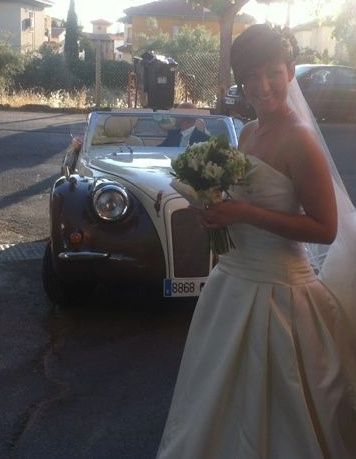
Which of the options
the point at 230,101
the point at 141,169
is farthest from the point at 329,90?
the point at 141,169

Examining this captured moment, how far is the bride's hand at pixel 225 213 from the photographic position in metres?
2.49

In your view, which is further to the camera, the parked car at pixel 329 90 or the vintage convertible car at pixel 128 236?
the parked car at pixel 329 90

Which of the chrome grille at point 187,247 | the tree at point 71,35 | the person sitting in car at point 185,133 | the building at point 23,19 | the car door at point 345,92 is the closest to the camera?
the chrome grille at point 187,247

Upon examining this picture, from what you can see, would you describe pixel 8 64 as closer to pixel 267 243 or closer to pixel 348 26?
pixel 348 26

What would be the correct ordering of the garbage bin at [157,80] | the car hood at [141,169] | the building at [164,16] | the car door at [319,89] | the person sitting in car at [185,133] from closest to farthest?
the car hood at [141,169] < the person sitting in car at [185,133] < the garbage bin at [157,80] < the car door at [319,89] < the building at [164,16]

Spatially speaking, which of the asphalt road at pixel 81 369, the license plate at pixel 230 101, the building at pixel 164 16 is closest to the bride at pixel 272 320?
the asphalt road at pixel 81 369

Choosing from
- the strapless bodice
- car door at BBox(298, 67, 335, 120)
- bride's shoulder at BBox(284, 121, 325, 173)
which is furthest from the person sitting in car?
car door at BBox(298, 67, 335, 120)

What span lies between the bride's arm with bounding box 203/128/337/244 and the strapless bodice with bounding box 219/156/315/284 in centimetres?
5

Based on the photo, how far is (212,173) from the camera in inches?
100

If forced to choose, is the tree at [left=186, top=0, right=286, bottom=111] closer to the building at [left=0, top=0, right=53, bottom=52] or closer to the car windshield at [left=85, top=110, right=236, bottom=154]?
the car windshield at [left=85, top=110, right=236, bottom=154]

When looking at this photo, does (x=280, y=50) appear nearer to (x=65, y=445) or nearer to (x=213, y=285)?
(x=213, y=285)

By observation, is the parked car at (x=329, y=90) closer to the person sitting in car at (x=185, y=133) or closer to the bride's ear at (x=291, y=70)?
the person sitting in car at (x=185, y=133)

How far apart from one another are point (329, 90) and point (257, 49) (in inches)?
793

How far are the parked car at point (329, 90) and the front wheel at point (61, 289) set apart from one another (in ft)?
55.3
